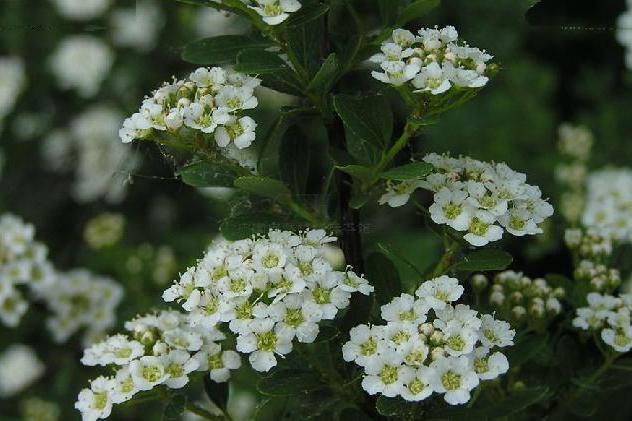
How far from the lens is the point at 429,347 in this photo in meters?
1.53

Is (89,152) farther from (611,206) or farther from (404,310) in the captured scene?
(404,310)

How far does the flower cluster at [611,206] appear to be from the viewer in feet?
8.45

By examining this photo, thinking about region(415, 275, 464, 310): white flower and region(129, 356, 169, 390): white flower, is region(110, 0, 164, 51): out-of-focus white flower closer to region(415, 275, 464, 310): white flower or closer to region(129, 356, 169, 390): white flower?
region(129, 356, 169, 390): white flower

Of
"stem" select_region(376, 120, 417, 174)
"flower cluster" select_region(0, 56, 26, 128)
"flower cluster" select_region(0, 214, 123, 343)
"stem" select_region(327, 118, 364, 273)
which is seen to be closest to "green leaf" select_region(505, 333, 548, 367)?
"stem" select_region(327, 118, 364, 273)

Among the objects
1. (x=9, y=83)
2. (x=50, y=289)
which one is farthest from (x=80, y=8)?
(x=50, y=289)

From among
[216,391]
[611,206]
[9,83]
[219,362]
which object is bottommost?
[9,83]

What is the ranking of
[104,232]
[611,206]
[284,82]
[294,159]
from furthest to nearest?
1. [104,232]
2. [611,206]
3. [294,159]
4. [284,82]

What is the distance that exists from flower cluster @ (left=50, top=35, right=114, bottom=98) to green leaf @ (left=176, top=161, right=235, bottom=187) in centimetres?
314

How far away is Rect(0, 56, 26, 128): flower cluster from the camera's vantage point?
482 cm

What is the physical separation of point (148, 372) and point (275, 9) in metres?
0.64

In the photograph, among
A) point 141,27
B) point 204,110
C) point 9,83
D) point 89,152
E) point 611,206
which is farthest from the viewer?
point 9,83

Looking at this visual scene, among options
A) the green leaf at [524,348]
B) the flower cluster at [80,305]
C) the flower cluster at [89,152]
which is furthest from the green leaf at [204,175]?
the flower cluster at [89,152]

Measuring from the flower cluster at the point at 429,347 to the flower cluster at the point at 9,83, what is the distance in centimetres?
359

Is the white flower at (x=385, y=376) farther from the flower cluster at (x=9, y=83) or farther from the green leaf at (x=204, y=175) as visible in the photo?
the flower cluster at (x=9, y=83)
